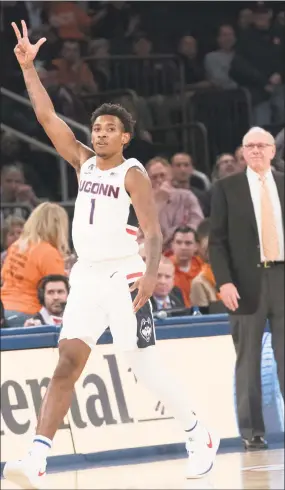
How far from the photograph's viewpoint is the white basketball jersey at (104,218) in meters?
7.14

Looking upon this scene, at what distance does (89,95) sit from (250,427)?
6571 millimetres

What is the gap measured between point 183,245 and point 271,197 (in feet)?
8.25

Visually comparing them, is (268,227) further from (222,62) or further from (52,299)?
(222,62)

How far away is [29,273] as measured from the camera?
429 inches

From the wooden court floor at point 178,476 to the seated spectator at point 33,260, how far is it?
6.35 ft

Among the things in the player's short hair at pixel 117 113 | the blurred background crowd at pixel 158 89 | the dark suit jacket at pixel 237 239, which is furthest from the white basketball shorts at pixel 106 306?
the blurred background crowd at pixel 158 89

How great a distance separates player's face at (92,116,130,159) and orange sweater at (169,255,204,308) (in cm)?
488

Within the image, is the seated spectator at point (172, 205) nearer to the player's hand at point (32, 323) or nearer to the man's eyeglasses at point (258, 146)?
the player's hand at point (32, 323)

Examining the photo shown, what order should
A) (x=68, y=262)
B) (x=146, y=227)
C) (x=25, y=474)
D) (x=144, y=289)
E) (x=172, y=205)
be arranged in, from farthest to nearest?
(x=172, y=205)
(x=68, y=262)
(x=146, y=227)
(x=144, y=289)
(x=25, y=474)

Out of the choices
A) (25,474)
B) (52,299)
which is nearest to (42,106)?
(25,474)

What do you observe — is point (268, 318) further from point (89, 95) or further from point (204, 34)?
point (204, 34)

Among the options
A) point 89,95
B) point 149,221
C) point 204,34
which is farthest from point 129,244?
point 204,34

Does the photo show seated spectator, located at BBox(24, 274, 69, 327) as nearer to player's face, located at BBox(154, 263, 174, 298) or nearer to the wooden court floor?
player's face, located at BBox(154, 263, 174, 298)

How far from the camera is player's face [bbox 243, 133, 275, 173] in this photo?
9.55 meters
